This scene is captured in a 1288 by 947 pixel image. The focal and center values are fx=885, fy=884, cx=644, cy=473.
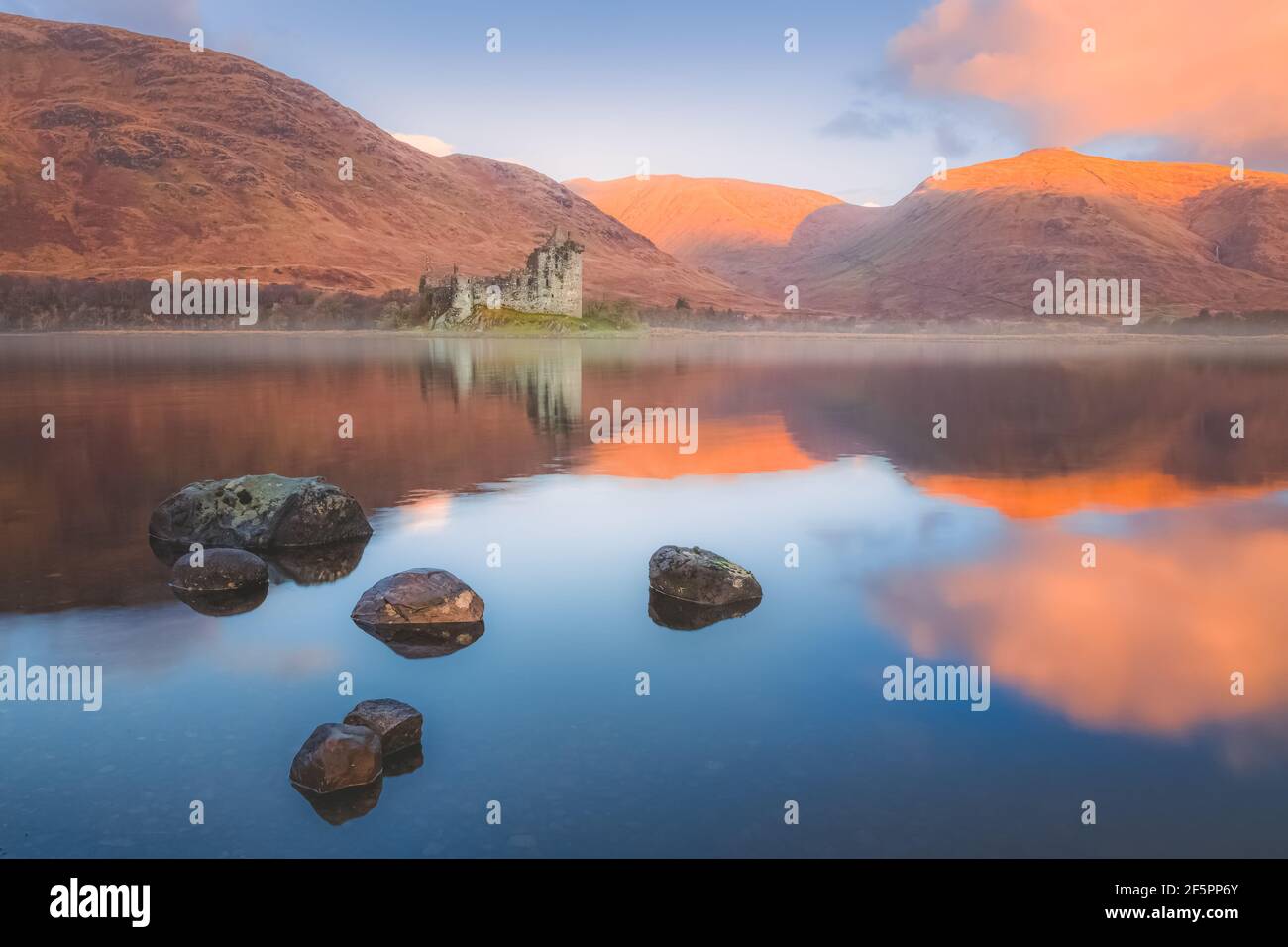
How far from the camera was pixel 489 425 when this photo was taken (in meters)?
31.4

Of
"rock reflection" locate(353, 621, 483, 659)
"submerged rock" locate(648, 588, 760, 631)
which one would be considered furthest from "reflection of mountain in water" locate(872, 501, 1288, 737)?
"rock reflection" locate(353, 621, 483, 659)

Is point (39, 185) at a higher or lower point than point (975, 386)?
higher

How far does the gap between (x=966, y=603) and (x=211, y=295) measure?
642ft

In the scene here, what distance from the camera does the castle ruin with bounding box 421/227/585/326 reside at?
142 m

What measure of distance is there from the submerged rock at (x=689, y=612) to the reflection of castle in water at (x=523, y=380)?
63.5 feet

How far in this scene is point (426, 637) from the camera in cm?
1088

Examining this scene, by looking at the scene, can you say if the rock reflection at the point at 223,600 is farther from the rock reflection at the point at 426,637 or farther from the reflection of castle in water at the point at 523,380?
the reflection of castle in water at the point at 523,380

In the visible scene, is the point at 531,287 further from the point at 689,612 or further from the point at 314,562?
the point at 689,612

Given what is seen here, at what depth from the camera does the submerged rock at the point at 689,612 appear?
1152cm

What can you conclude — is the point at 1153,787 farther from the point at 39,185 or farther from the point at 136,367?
the point at 39,185

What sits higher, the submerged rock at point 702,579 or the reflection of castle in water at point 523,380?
the reflection of castle in water at point 523,380
